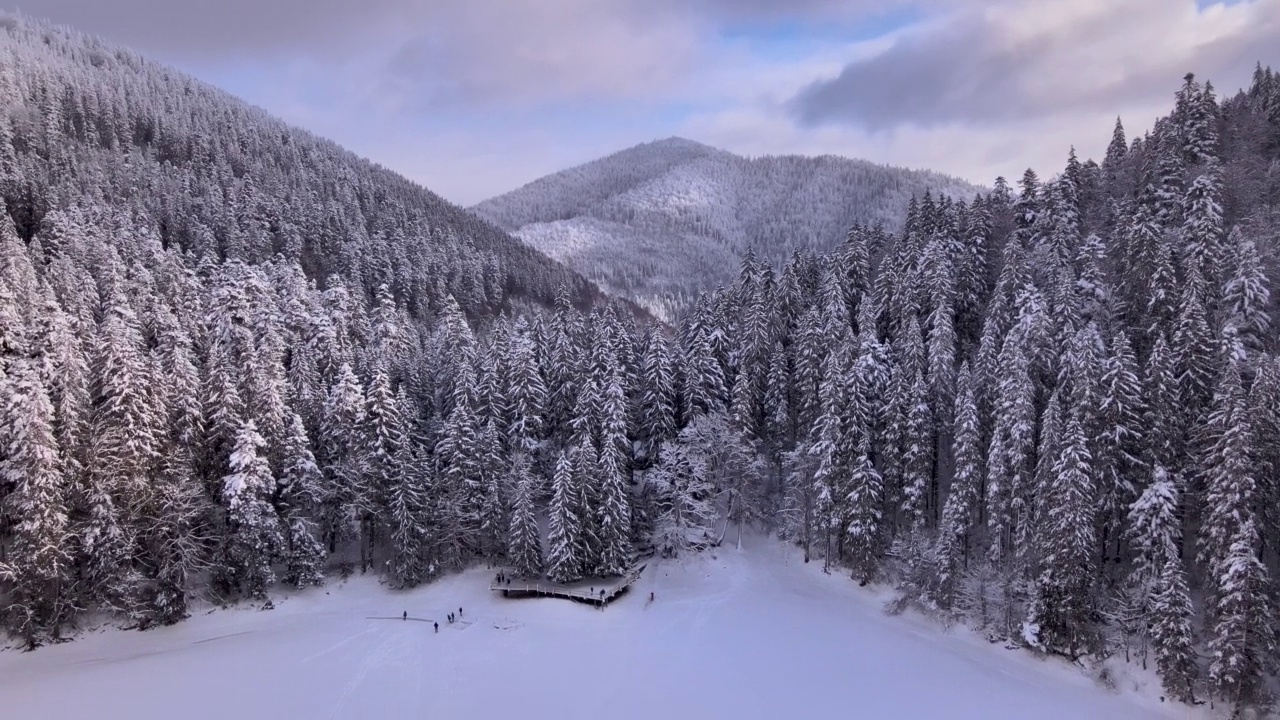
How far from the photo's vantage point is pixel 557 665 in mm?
40906

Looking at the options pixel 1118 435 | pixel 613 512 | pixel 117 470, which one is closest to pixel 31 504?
pixel 117 470

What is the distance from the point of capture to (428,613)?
4712 cm

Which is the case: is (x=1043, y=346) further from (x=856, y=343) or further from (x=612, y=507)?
(x=612, y=507)

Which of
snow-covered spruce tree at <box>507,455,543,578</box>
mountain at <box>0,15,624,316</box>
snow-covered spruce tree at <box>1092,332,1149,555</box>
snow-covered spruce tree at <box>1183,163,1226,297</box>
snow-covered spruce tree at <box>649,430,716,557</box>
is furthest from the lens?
mountain at <box>0,15,624,316</box>

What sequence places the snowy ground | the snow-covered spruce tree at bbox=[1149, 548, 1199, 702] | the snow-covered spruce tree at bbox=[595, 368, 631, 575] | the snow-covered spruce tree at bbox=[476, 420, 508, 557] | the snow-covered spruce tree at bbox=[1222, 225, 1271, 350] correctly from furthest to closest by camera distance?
1. the snow-covered spruce tree at bbox=[476, 420, 508, 557]
2. the snow-covered spruce tree at bbox=[595, 368, 631, 575]
3. the snow-covered spruce tree at bbox=[1222, 225, 1271, 350]
4. the snowy ground
5. the snow-covered spruce tree at bbox=[1149, 548, 1199, 702]

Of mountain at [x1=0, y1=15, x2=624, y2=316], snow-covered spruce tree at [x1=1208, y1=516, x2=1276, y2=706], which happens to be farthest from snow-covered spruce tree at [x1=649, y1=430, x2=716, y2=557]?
mountain at [x1=0, y1=15, x2=624, y2=316]

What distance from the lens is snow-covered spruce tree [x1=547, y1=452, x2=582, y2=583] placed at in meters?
48.4

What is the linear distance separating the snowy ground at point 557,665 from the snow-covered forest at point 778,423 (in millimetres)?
2420

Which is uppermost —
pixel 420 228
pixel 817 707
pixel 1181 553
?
pixel 420 228

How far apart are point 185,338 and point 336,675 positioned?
93.9 ft

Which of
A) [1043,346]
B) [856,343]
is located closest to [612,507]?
[856,343]

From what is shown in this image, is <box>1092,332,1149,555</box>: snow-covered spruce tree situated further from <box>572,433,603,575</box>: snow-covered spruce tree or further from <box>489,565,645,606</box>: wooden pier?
<box>572,433,603,575</box>: snow-covered spruce tree

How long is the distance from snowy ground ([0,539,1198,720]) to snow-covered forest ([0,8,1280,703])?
2.42m

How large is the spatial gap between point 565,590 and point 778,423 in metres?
22.5
